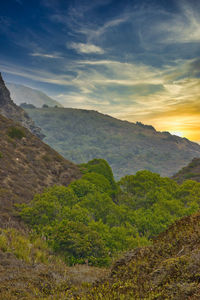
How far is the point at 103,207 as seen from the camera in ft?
86.3

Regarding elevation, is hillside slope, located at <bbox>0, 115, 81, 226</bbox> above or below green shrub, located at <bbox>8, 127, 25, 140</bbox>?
below

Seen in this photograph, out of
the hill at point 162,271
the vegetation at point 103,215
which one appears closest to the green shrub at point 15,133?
the vegetation at point 103,215

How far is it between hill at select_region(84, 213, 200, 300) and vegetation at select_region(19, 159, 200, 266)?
18.1 feet

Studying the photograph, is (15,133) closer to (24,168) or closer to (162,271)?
(24,168)

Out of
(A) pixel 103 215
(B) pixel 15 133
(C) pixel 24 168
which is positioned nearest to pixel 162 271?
(A) pixel 103 215

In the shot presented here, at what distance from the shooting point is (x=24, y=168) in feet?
115

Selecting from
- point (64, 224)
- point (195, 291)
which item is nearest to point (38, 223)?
point (64, 224)

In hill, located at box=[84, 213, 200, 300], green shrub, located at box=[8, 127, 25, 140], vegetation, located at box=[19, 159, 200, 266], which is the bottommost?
vegetation, located at box=[19, 159, 200, 266]

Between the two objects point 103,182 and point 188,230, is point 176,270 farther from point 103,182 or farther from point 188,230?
point 103,182

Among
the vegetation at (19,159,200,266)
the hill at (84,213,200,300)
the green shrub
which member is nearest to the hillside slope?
the green shrub

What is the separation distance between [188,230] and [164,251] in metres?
1.18

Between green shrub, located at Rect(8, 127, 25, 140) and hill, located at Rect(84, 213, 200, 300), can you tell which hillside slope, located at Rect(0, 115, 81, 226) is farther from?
hill, located at Rect(84, 213, 200, 300)

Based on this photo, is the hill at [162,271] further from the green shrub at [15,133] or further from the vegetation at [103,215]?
the green shrub at [15,133]

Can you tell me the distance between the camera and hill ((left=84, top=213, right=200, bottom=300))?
4.54 metres
